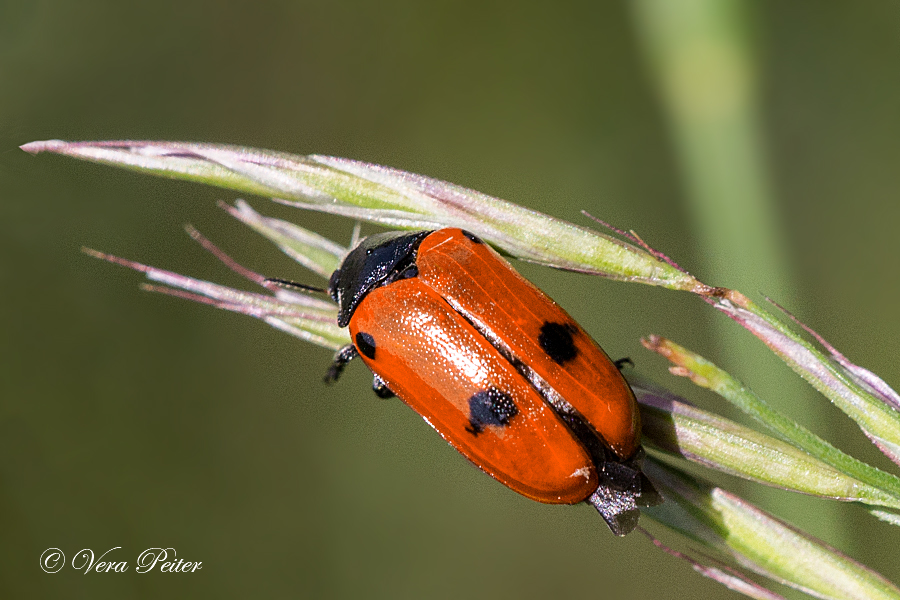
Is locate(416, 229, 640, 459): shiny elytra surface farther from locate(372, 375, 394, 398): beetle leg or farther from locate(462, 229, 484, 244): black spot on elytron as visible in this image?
locate(372, 375, 394, 398): beetle leg

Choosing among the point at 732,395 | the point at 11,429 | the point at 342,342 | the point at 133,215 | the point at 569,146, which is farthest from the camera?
the point at 569,146

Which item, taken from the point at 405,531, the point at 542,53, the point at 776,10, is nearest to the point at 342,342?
the point at 405,531

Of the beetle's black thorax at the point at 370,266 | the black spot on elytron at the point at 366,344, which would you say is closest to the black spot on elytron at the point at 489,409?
the black spot on elytron at the point at 366,344

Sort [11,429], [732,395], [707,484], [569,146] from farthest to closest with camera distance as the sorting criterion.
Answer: [569,146] → [11,429] → [707,484] → [732,395]

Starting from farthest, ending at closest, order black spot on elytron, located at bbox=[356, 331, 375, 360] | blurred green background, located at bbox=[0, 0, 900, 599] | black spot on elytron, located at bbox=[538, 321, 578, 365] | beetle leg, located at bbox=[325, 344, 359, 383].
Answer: blurred green background, located at bbox=[0, 0, 900, 599], beetle leg, located at bbox=[325, 344, 359, 383], black spot on elytron, located at bbox=[356, 331, 375, 360], black spot on elytron, located at bbox=[538, 321, 578, 365]

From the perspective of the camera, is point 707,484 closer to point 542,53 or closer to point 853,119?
point 853,119

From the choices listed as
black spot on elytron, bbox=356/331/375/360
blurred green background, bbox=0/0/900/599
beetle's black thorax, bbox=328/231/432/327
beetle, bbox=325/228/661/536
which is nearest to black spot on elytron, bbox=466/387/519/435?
beetle, bbox=325/228/661/536
